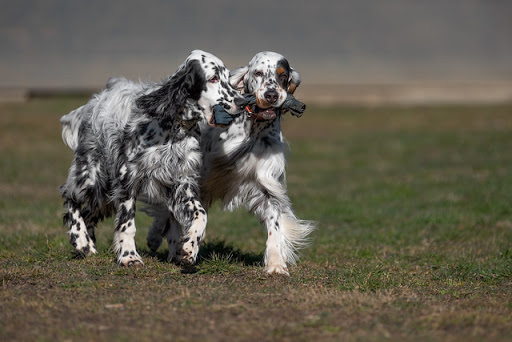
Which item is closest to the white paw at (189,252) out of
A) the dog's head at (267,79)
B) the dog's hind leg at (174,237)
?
the dog's hind leg at (174,237)

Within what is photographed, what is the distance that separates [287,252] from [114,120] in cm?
208

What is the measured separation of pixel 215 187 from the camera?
8.05m

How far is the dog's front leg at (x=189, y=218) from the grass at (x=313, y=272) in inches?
7.8

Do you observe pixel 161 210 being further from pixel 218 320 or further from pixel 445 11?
pixel 445 11

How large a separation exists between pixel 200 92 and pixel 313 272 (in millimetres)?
1956

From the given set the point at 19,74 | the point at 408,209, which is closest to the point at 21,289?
the point at 408,209

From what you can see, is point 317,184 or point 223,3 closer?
point 317,184

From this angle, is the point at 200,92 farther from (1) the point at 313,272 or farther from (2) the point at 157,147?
(1) the point at 313,272

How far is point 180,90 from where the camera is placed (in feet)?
24.1

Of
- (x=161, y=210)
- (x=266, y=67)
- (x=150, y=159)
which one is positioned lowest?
(x=161, y=210)

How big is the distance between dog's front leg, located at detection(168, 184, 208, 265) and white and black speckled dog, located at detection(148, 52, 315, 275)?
1.71ft

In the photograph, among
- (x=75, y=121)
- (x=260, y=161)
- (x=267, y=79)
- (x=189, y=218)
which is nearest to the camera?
(x=189, y=218)

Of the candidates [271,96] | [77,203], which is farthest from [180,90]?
[77,203]

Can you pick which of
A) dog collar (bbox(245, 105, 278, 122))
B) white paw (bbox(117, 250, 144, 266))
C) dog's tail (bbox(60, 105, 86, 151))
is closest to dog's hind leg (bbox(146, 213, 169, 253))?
white paw (bbox(117, 250, 144, 266))
